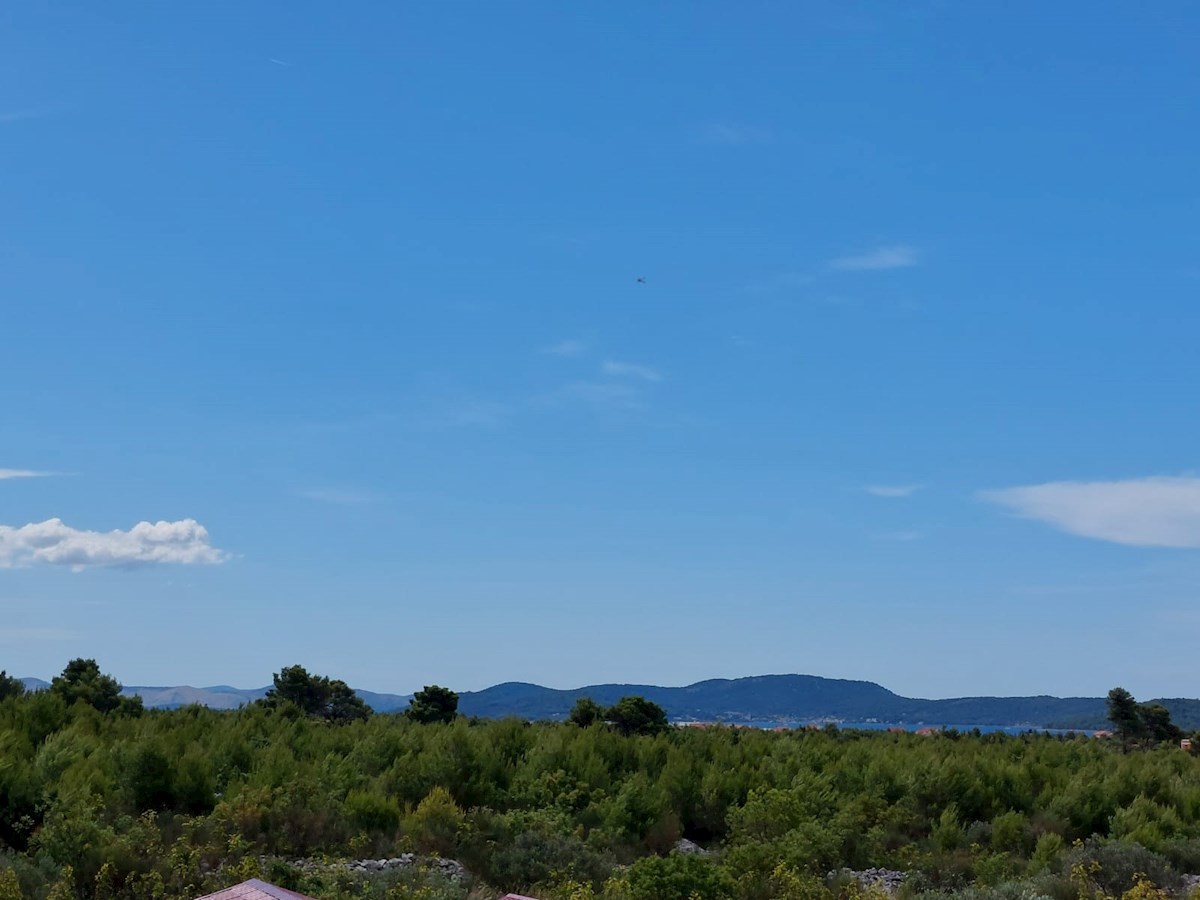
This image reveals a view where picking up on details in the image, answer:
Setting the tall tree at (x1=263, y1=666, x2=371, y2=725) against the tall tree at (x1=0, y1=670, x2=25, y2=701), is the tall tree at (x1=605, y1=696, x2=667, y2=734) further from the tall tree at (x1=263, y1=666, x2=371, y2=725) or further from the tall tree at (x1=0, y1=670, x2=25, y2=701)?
the tall tree at (x1=0, y1=670, x2=25, y2=701)

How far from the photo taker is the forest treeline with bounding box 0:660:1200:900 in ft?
39.4

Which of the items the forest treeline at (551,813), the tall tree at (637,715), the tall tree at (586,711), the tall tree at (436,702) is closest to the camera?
the forest treeline at (551,813)

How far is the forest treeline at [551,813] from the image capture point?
12016 mm

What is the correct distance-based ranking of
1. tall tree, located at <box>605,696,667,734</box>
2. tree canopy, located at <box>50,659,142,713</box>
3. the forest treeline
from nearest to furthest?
the forest treeline, tree canopy, located at <box>50,659,142,713</box>, tall tree, located at <box>605,696,667,734</box>

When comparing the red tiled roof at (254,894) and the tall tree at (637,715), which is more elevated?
the tall tree at (637,715)

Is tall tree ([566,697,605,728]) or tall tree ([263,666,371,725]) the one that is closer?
tall tree ([566,697,605,728])

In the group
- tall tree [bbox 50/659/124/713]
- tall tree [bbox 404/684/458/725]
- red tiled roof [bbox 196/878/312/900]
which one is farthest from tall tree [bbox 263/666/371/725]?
red tiled roof [bbox 196/878/312/900]

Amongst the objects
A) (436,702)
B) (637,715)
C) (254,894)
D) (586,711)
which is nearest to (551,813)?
(254,894)

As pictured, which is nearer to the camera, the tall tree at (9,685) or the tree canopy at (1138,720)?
the tall tree at (9,685)

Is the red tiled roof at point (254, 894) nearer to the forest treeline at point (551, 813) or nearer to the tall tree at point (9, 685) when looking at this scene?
the forest treeline at point (551, 813)

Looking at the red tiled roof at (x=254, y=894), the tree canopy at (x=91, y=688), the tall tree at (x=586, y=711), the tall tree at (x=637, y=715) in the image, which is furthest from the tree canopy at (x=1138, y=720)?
the red tiled roof at (x=254, y=894)

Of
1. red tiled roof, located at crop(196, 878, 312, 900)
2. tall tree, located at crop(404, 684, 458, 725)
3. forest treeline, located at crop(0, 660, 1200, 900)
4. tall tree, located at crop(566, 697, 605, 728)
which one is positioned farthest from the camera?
tall tree, located at crop(404, 684, 458, 725)

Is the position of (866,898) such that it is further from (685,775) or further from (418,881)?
(685,775)

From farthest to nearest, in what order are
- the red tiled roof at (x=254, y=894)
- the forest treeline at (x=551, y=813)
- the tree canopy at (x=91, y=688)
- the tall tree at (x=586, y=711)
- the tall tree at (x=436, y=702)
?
the tall tree at (x=436, y=702), the tall tree at (x=586, y=711), the tree canopy at (x=91, y=688), the forest treeline at (x=551, y=813), the red tiled roof at (x=254, y=894)
